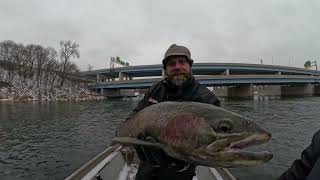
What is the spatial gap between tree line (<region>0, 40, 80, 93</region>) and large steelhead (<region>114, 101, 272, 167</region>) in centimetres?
9413

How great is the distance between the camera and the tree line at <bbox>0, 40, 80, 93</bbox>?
94.3 m

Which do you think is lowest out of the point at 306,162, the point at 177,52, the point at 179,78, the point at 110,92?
the point at 110,92

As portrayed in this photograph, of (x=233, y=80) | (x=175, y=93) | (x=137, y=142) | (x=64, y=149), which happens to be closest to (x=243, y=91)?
(x=233, y=80)

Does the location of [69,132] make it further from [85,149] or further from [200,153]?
[200,153]

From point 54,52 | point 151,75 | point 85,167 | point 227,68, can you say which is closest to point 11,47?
point 54,52

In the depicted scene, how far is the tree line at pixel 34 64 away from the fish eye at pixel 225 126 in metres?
94.5

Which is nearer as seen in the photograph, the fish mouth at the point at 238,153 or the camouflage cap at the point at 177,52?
the fish mouth at the point at 238,153

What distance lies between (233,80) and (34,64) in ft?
195

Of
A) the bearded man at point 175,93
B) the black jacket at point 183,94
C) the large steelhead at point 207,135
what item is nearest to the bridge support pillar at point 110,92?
the black jacket at point 183,94

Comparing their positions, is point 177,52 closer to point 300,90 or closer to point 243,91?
point 243,91

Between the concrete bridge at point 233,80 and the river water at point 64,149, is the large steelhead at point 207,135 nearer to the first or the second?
the river water at point 64,149

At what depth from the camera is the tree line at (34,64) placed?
309 ft

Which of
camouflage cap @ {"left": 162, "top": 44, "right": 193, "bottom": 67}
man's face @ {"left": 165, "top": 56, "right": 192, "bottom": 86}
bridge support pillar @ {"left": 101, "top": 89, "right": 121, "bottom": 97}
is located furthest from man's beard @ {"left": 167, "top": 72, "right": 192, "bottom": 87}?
bridge support pillar @ {"left": 101, "top": 89, "right": 121, "bottom": 97}

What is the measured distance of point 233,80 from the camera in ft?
278
